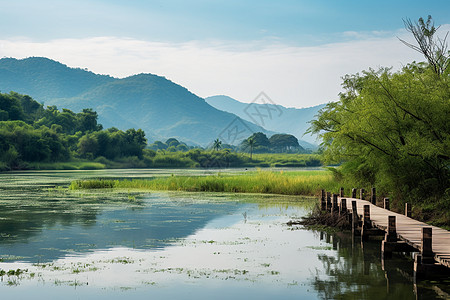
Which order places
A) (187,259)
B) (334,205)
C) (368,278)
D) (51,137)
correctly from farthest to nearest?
(51,137), (334,205), (187,259), (368,278)

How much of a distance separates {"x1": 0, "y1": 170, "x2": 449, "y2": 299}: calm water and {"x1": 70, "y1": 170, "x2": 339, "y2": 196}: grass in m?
8.97

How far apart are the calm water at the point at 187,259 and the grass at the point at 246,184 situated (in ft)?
29.4

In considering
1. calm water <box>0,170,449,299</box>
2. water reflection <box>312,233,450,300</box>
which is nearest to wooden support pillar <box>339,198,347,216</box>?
calm water <box>0,170,449,299</box>

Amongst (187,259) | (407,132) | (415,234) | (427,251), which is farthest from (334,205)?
(427,251)

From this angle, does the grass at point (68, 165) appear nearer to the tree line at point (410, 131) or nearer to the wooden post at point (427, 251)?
the tree line at point (410, 131)

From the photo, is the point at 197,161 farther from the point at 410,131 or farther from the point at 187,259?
the point at 187,259

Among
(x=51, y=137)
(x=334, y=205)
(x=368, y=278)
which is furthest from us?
(x=51, y=137)

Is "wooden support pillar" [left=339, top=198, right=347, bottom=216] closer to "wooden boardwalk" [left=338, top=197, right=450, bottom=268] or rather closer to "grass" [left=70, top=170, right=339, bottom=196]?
"wooden boardwalk" [left=338, top=197, right=450, bottom=268]

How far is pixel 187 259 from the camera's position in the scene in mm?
14781

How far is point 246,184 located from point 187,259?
75.7ft

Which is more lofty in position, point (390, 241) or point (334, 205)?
point (334, 205)

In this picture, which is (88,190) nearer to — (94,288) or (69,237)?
(69,237)

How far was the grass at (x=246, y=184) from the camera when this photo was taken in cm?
3494

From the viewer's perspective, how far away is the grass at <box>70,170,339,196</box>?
34.9 meters
